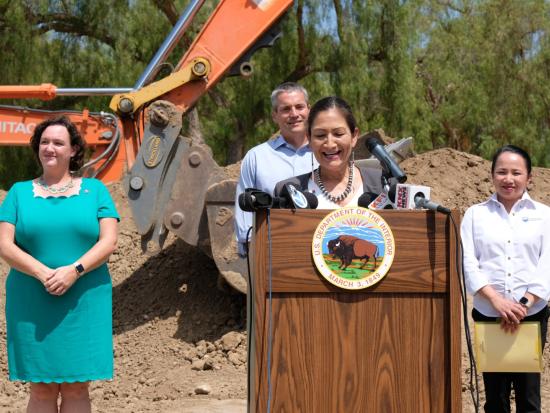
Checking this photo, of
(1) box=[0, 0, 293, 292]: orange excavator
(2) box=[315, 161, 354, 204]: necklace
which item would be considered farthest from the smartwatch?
(1) box=[0, 0, 293, 292]: orange excavator

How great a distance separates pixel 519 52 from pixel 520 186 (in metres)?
15.9

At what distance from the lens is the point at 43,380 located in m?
4.10

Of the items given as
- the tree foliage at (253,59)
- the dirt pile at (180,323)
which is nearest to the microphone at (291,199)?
the dirt pile at (180,323)

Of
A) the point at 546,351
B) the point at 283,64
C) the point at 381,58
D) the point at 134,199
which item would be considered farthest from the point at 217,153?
the point at 546,351

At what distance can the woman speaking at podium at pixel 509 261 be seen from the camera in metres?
4.26

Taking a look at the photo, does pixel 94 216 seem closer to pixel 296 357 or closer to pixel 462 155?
pixel 296 357

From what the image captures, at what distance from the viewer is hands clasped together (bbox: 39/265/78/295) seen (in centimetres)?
400

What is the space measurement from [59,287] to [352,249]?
1.58m

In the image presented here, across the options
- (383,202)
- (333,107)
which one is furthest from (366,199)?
(333,107)

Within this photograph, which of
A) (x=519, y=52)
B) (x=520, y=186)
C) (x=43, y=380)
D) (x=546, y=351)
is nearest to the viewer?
(x=43, y=380)

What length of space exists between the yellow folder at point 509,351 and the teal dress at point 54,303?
5.64ft

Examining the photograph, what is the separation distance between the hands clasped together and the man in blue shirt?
126cm

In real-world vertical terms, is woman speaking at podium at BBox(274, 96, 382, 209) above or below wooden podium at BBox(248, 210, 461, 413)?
above

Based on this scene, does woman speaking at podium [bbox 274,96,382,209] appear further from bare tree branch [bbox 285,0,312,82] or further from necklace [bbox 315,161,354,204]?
bare tree branch [bbox 285,0,312,82]
